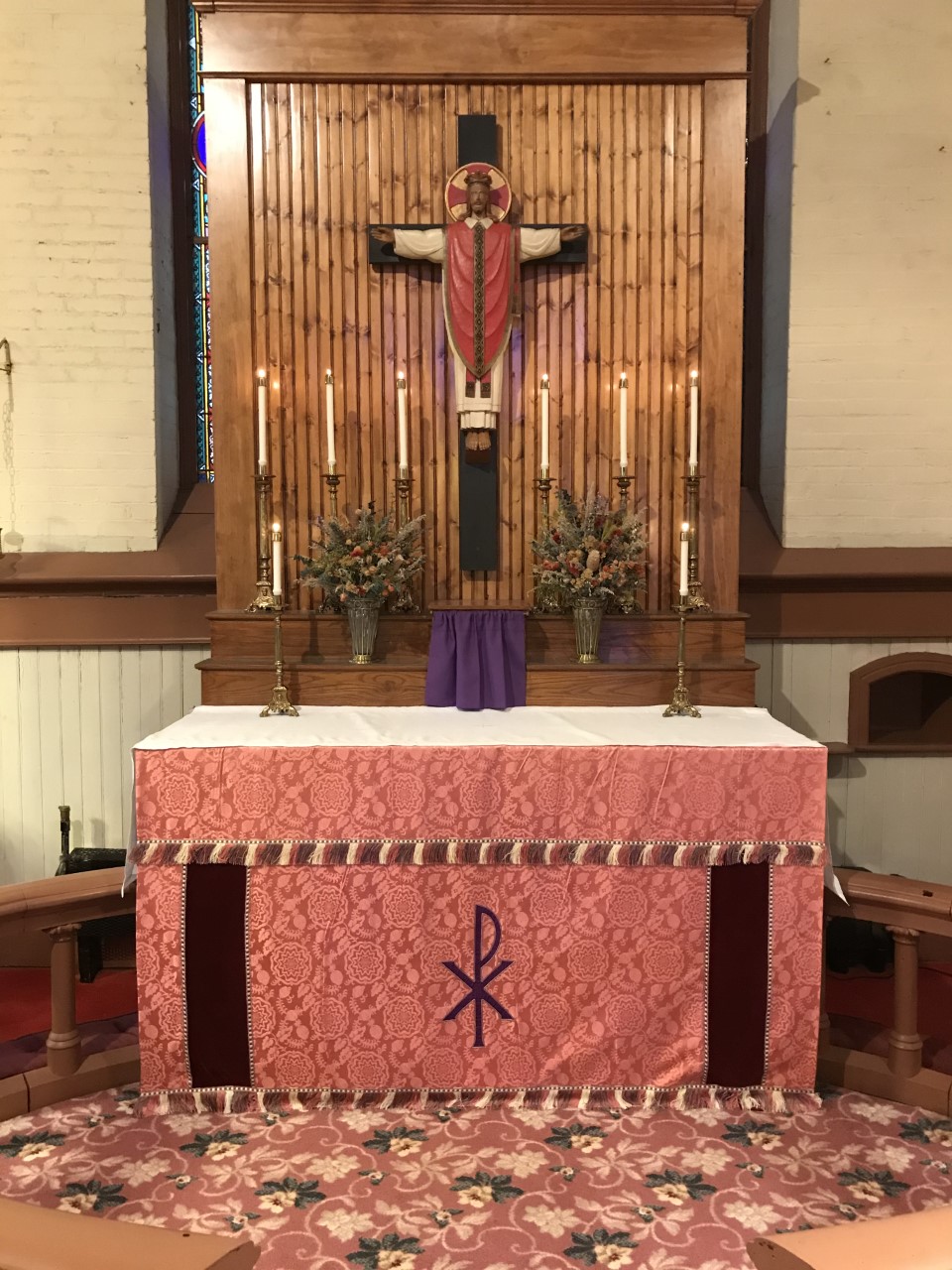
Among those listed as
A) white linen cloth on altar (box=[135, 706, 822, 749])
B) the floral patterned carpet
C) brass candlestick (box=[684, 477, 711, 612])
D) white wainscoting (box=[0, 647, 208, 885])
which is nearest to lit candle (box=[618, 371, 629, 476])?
brass candlestick (box=[684, 477, 711, 612])

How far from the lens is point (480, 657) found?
3545 millimetres

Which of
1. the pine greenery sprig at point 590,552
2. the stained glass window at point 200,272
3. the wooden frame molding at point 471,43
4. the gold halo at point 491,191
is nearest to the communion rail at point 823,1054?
the pine greenery sprig at point 590,552

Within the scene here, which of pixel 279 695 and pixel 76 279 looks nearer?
pixel 279 695

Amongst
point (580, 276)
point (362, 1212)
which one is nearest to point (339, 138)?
point (580, 276)

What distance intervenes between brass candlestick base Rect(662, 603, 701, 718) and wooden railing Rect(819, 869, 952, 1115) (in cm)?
73

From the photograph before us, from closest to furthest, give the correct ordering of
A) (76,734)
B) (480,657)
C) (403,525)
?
(480,657)
(403,525)
(76,734)

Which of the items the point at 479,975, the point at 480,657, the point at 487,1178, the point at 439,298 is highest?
the point at 439,298

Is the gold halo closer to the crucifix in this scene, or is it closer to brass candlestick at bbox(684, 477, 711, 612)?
the crucifix

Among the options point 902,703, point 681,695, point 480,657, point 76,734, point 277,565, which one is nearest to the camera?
point 277,565

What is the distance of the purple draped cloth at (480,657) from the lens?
3514mm

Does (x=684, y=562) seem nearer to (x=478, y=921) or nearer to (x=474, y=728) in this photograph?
(x=474, y=728)

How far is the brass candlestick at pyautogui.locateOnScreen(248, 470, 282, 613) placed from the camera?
11.8 ft

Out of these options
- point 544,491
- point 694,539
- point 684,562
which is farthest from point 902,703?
point 544,491

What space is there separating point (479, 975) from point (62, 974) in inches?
50.7
